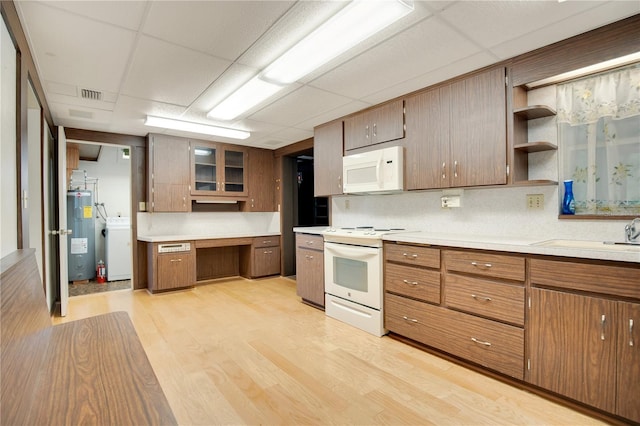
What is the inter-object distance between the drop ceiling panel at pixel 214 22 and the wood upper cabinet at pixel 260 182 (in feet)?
11.0

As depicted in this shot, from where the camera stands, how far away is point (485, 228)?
275 centimetres

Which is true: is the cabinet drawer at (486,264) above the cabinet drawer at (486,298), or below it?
above

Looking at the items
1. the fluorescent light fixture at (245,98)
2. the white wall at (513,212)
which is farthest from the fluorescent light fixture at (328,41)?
the white wall at (513,212)

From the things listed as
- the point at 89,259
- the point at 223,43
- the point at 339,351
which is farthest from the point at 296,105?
the point at 89,259

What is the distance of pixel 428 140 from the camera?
2881 millimetres

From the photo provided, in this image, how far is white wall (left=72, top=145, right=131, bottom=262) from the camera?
6.05m

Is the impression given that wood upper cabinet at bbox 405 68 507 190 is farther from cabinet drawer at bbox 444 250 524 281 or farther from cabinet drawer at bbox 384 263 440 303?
cabinet drawer at bbox 384 263 440 303

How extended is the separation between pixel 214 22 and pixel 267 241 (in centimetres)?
389

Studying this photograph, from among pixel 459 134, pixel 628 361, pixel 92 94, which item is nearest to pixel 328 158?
pixel 459 134

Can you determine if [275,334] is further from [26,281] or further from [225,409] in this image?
[26,281]

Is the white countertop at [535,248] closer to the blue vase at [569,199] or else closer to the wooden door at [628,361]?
the wooden door at [628,361]

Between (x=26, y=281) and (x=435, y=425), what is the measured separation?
6.61 ft

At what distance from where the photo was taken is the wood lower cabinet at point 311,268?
12.0 ft

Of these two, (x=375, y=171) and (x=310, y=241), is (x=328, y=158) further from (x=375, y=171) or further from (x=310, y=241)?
(x=310, y=241)
